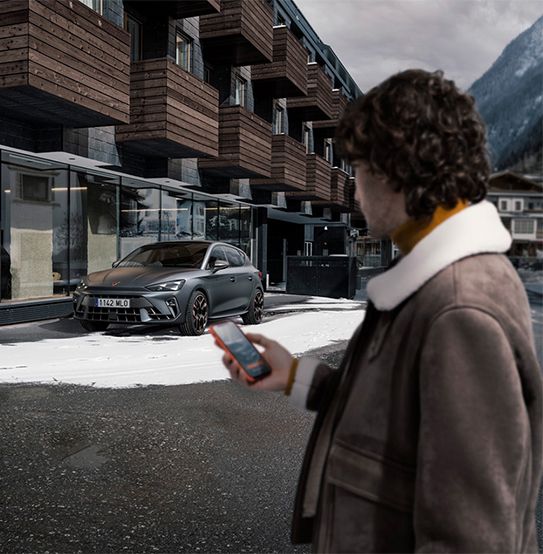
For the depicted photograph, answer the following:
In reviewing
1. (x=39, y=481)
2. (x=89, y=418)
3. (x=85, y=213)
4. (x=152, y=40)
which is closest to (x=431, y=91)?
(x=39, y=481)

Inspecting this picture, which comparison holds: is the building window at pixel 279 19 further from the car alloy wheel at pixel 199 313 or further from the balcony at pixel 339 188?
the car alloy wheel at pixel 199 313

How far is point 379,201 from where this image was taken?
124cm

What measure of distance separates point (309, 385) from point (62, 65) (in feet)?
33.7

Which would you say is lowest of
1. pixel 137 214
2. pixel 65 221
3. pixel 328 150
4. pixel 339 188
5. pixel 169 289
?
pixel 169 289

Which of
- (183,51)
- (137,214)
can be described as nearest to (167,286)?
(137,214)

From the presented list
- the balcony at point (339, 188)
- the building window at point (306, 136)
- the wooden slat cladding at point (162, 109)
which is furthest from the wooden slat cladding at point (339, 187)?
the wooden slat cladding at point (162, 109)

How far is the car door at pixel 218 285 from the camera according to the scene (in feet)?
34.7

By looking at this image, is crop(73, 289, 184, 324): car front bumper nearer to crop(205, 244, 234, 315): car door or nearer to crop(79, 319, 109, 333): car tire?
crop(79, 319, 109, 333): car tire

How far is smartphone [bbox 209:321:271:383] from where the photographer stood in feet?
5.04

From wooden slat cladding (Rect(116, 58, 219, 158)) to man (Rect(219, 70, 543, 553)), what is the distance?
12.7 meters

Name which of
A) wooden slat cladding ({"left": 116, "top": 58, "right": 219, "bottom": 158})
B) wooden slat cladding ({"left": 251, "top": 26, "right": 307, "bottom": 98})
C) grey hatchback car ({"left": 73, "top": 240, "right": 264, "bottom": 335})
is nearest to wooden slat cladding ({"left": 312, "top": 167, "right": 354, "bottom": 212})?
wooden slat cladding ({"left": 251, "top": 26, "right": 307, "bottom": 98})

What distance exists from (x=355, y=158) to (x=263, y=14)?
18.4m

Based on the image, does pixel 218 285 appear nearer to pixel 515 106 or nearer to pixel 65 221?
pixel 65 221

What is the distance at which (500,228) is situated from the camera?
1175mm
